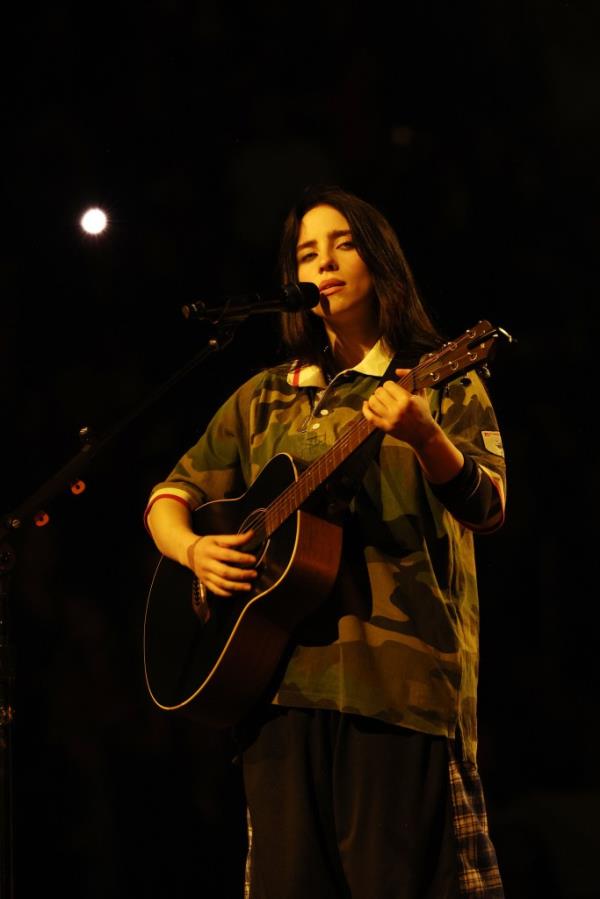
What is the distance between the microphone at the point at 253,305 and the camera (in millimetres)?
1848

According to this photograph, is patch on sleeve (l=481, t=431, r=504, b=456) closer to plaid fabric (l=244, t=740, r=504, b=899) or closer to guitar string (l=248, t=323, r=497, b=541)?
guitar string (l=248, t=323, r=497, b=541)

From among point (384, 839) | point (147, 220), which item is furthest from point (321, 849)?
point (147, 220)

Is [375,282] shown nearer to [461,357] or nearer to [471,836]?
[461,357]

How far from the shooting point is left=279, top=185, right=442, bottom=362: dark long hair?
200 centimetres

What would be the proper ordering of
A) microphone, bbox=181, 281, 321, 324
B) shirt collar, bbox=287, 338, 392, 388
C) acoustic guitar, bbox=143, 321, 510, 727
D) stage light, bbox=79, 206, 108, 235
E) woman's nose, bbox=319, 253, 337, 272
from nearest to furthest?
acoustic guitar, bbox=143, 321, 510, 727, microphone, bbox=181, 281, 321, 324, shirt collar, bbox=287, 338, 392, 388, woman's nose, bbox=319, 253, 337, 272, stage light, bbox=79, 206, 108, 235

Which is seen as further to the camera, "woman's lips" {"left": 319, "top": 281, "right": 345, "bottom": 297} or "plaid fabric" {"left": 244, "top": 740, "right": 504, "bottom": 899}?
"woman's lips" {"left": 319, "top": 281, "right": 345, "bottom": 297}

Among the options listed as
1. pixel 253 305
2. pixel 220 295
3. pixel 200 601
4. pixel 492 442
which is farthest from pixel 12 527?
pixel 220 295

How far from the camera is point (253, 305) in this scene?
73.4 inches

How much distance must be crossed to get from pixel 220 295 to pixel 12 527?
1295 millimetres

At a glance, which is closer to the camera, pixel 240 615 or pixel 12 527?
pixel 240 615

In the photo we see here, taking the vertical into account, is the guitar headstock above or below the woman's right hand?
above

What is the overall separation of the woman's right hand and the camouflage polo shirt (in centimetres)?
15

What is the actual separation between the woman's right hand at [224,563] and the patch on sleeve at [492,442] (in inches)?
18.2

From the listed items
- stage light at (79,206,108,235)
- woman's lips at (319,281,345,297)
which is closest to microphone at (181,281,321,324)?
woman's lips at (319,281,345,297)
